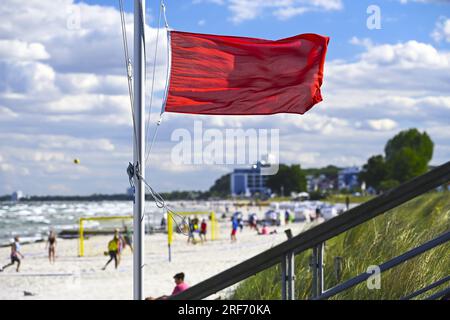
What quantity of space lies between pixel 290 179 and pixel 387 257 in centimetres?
14890

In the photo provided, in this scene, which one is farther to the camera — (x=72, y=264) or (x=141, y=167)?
(x=72, y=264)

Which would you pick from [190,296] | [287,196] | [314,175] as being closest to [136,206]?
[190,296]

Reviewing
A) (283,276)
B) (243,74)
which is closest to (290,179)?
(243,74)

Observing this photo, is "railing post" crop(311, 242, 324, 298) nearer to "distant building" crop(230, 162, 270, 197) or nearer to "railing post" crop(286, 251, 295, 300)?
"railing post" crop(286, 251, 295, 300)

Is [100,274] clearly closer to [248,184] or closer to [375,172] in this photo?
[375,172]

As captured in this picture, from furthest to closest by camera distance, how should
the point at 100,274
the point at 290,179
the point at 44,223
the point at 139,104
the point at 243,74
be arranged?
1. the point at 290,179
2. the point at 44,223
3. the point at 100,274
4. the point at 243,74
5. the point at 139,104

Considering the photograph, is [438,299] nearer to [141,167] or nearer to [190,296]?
[190,296]

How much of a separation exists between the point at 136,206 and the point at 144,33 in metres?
1.63

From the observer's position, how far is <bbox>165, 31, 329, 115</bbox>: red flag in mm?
7387

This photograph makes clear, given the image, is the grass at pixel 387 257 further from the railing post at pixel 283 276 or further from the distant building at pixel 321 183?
the distant building at pixel 321 183

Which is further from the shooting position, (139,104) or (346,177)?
(346,177)

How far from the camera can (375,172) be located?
108312 millimetres
